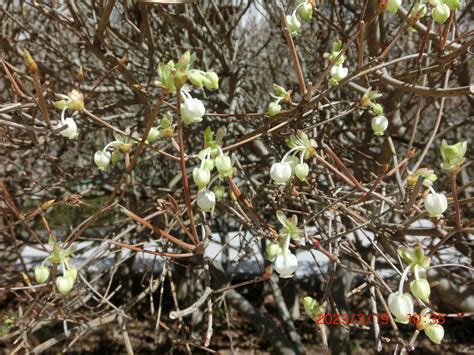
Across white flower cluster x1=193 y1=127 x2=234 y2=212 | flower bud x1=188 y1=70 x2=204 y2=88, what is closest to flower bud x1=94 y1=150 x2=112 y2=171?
white flower cluster x1=193 y1=127 x2=234 y2=212

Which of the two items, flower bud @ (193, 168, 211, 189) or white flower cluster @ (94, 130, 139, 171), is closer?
flower bud @ (193, 168, 211, 189)

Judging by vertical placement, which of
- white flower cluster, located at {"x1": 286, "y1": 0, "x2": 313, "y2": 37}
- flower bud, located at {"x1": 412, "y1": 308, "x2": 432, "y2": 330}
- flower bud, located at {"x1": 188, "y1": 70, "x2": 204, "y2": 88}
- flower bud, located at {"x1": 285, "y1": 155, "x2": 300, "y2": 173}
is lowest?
flower bud, located at {"x1": 412, "y1": 308, "x2": 432, "y2": 330}

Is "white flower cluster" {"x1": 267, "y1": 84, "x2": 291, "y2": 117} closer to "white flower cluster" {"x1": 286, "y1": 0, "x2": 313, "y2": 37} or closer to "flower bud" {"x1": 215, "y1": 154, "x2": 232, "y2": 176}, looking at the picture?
"white flower cluster" {"x1": 286, "y1": 0, "x2": 313, "y2": 37}

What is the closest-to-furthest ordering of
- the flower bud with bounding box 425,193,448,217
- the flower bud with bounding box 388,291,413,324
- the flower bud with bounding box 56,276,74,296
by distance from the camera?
1. the flower bud with bounding box 388,291,413,324
2. the flower bud with bounding box 425,193,448,217
3. the flower bud with bounding box 56,276,74,296

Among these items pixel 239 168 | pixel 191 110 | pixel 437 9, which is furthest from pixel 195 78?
pixel 239 168

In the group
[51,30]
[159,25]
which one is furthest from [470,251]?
[51,30]

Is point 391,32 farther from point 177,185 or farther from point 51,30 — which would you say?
point 51,30

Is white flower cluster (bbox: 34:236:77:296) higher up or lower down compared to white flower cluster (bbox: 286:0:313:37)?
lower down

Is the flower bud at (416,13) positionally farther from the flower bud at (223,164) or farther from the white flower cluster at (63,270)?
the white flower cluster at (63,270)
